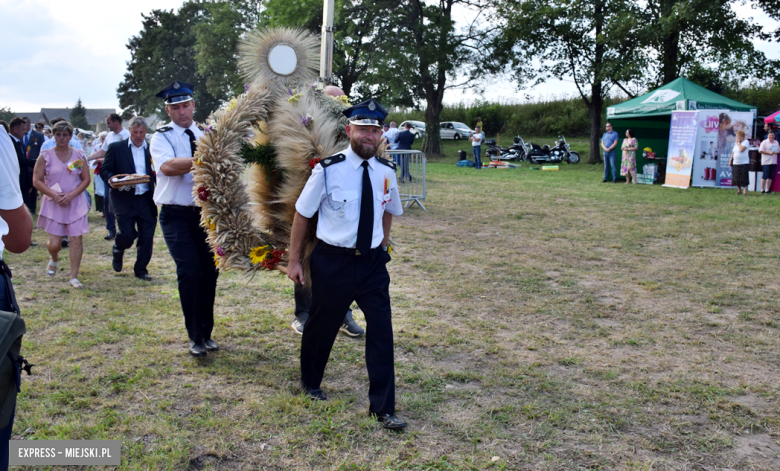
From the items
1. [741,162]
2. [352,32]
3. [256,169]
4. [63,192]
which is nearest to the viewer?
[256,169]

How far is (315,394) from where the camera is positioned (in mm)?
3934

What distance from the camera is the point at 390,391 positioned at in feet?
11.8

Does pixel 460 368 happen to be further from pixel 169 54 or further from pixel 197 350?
pixel 169 54

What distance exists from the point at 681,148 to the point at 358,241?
17003 millimetres

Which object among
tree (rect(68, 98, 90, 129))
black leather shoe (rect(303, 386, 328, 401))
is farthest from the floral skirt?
tree (rect(68, 98, 90, 129))

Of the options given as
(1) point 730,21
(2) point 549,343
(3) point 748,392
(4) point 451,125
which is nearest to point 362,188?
(2) point 549,343

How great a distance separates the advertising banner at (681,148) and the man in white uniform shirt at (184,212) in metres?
16.5

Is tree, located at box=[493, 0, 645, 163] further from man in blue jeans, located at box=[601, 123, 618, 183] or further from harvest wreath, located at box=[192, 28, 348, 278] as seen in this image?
harvest wreath, located at box=[192, 28, 348, 278]

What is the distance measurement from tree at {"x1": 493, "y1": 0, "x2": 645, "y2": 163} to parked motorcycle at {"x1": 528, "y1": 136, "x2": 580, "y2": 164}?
3.21 feet

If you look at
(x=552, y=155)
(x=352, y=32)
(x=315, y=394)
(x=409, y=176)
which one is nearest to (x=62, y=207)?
(x=315, y=394)

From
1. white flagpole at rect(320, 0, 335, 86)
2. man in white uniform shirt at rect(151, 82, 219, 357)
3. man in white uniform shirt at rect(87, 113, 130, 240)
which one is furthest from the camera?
man in white uniform shirt at rect(87, 113, 130, 240)

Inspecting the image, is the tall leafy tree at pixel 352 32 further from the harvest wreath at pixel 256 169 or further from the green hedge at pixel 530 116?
the harvest wreath at pixel 256 169

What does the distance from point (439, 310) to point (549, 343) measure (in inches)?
49.7

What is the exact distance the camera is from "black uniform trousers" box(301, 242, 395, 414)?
141 inches
